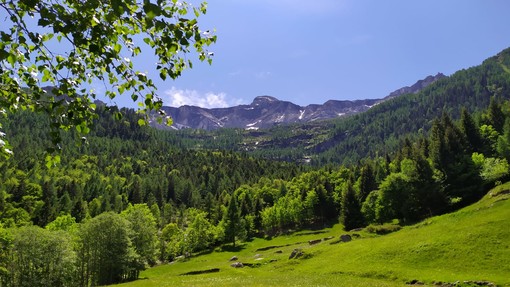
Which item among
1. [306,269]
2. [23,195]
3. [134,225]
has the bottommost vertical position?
[306,269]

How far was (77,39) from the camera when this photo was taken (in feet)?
18.2

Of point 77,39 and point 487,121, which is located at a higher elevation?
point 487,121

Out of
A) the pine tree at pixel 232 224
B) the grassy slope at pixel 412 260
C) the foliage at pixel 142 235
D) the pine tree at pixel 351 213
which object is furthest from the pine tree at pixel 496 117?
the foliage at pixel 142 235

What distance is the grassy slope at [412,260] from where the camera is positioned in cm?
3916

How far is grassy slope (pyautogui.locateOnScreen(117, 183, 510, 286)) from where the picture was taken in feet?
128

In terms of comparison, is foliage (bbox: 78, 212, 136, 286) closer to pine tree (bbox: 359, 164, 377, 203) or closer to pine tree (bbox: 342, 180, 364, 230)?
pine tree (bbox: 342, 180, 364, 230)

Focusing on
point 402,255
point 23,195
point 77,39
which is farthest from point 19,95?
point 23,195

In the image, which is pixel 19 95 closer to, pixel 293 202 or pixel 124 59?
pixel 124 59

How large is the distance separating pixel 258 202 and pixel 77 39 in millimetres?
136979

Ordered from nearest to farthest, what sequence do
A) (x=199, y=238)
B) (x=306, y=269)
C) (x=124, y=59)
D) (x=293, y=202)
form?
(x=124, y=59) < (x=306, y=269) < (x=199, y=238) < (x=293, y=202)

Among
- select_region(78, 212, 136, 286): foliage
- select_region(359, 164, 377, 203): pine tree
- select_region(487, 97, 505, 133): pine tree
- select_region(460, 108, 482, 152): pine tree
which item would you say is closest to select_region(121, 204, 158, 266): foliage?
select_region(78, 212, 136, 286): foliage

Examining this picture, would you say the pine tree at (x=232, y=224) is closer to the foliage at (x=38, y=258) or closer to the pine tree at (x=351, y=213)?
the pine tree at (x=351, y=213)

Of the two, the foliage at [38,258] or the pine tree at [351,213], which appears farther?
the pine tree at [351,213]

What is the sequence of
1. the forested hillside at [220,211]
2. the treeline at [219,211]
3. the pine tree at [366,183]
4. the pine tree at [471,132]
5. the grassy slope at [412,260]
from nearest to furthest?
1. the grassy slope at [412,260]
2. the forested hillside at [220,211]
3. the treeline at [219,211]
4. the pine tree at [471,132]
5. the pine tree at [366,183]
